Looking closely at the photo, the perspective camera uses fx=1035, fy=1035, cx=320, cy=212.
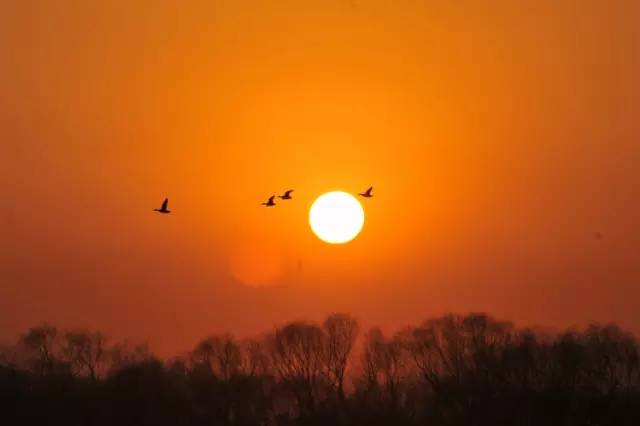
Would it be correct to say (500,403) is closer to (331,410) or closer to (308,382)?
(331,410)

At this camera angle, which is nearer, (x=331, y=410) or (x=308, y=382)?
(x=331, y=410)

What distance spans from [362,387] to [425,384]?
538 centimetres

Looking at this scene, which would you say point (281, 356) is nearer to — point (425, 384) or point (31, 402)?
point (425, 384)

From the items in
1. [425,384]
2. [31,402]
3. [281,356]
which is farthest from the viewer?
[281,356]

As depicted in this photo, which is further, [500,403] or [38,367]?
[38,367]

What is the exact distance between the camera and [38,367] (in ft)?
291

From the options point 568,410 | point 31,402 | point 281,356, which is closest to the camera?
point 568,410

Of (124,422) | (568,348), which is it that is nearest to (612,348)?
(568,348)

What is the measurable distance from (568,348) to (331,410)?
18.1 meters

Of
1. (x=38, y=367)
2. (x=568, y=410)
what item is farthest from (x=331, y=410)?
(x=38, y=367)

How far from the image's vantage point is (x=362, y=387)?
272 ft

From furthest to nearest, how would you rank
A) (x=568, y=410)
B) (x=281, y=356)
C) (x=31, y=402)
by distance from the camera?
(x=281, y=356)
(x=31, y=402)
(x=568, y=410)

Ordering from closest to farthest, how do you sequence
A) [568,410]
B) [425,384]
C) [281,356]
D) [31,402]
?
1. [568,410]
2. [31,402]
3. [425,384]
4. [281,356]

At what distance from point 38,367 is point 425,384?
33269 mm
